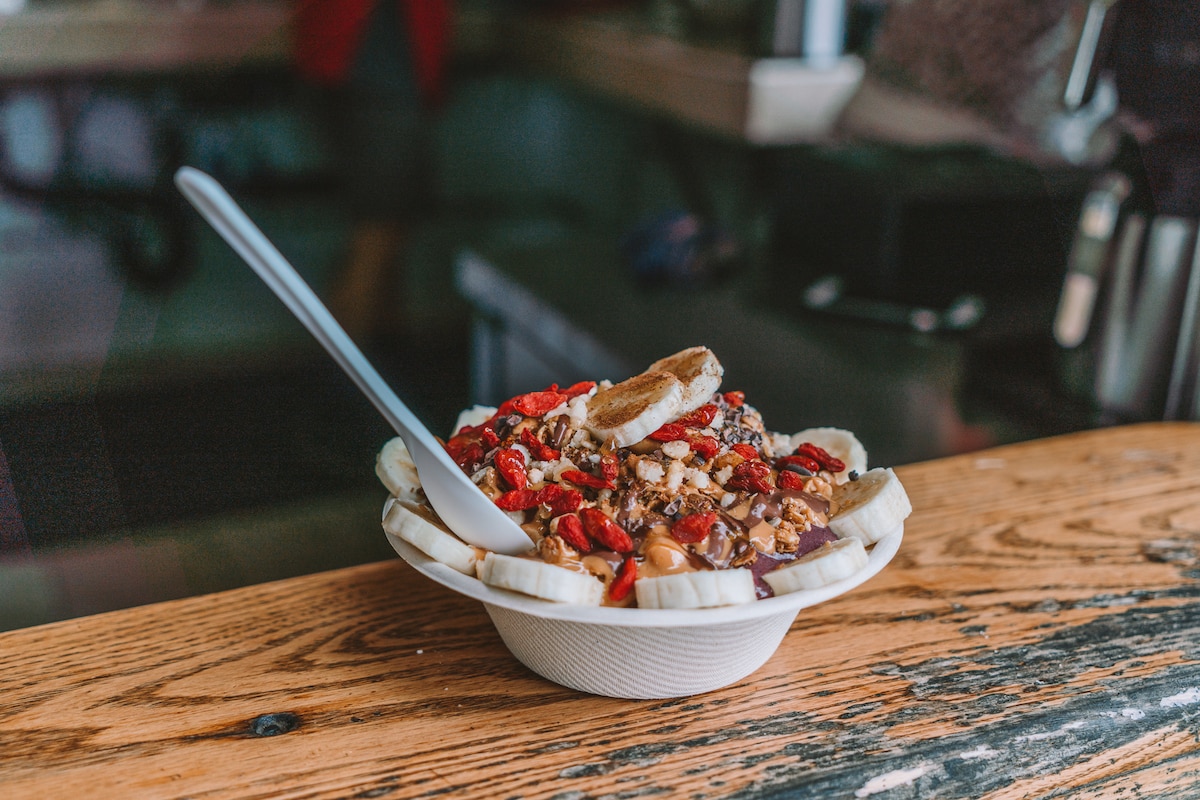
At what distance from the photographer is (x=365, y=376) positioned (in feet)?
2.19

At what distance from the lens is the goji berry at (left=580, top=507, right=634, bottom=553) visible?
740mm

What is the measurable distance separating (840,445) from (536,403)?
0.33m

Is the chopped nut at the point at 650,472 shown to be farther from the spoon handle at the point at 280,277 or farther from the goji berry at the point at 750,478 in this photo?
the spoon handle at the point at 280,277

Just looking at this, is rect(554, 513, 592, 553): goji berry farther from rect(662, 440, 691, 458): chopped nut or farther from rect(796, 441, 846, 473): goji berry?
rect(796, 441, 846, 473): goji berry

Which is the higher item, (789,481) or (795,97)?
(795,97)

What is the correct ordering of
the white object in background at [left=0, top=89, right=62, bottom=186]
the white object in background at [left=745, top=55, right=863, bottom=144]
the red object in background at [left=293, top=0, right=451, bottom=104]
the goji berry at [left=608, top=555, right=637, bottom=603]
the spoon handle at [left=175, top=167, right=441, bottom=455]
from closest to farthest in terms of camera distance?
the spoon handle at [left=175, top=167, right=441, bottom=455]
the goji berry at [left=608, top=555, right=637, bottom=603]
the white object in background at [left=0, top=89, right=62, bottom=186]
the white object in background at [left=745, top=55, right=863, bottom=144]
the red object in background at [left=293, top=0, right=451, bottom=104]

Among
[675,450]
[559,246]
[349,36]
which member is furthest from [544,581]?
[349,36]

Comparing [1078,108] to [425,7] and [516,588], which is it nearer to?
[516,588]

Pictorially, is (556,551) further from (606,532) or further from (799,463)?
(799,463)

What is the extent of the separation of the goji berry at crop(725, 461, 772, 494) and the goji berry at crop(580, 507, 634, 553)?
0.38ft

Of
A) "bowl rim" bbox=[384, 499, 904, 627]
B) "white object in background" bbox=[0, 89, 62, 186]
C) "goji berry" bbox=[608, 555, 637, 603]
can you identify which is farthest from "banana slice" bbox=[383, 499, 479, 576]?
"white object in background" bbox=[0, 89, 62, 186]

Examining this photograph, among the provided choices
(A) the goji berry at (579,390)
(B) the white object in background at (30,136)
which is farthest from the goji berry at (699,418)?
(B) the white object in background at (30,136)

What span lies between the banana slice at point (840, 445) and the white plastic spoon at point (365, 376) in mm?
345

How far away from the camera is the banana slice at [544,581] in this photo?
0.69 m
